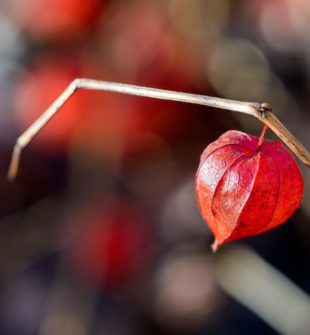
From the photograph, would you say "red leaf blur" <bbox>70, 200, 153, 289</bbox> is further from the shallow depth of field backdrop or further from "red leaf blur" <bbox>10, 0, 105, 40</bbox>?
"red leaf blur" <bbox>10, 0, 105, 40</bbox>

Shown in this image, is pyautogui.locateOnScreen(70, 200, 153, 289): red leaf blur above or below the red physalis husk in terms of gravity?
below

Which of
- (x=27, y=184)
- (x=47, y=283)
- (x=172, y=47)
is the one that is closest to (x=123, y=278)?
(x=47, y=283)

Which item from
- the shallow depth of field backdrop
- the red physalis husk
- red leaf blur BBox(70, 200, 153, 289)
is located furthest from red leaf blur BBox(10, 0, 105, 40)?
the red physalis husk

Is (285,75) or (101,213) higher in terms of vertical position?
(285,75)

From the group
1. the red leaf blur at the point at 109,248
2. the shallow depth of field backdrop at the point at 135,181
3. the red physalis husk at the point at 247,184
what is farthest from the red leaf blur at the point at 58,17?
the red physalis husk at the point at 247,184

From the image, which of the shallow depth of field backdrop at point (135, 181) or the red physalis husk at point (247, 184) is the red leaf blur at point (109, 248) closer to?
the shallow depth of field backdrop at point (135, 181)

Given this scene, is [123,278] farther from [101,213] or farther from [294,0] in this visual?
[294,0]
